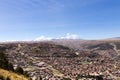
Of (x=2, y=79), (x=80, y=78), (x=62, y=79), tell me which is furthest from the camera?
(x=80, y=78)

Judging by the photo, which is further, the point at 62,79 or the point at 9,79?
the point at 62,79

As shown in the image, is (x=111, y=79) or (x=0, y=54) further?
(x=111, y=79)

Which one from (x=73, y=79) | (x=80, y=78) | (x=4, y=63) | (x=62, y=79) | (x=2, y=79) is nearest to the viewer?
(x=2, y=79)

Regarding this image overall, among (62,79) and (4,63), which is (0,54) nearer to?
(4,63)

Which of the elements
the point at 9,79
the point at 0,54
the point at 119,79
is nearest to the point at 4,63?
the point at 0,54

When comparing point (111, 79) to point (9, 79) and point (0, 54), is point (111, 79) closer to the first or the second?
point (0, 54)

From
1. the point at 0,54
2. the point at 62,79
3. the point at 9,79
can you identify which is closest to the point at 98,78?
the point at 62,79

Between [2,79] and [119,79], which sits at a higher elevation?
[2,79]

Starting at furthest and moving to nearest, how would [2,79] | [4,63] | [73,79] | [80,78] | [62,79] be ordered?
[80,78] < [73,79] < [62,79] < [4,63] < [2,79]

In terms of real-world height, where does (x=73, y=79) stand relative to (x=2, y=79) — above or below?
below
